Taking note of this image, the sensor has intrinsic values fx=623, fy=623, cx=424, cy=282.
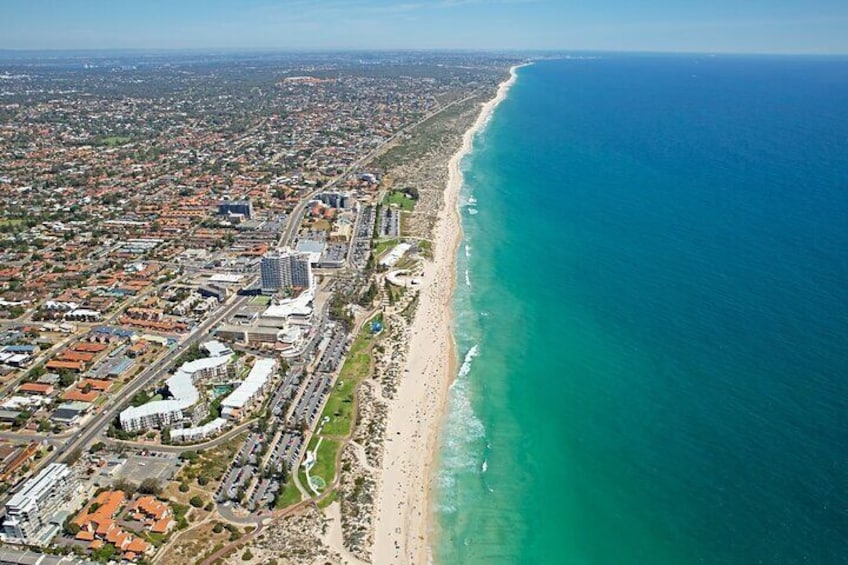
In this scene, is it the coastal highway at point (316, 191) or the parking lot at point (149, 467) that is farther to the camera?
the coastal highway at point (316, 191)

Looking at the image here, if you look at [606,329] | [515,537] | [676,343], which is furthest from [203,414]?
[676,343]

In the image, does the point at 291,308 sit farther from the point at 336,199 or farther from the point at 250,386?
the point at 336,199

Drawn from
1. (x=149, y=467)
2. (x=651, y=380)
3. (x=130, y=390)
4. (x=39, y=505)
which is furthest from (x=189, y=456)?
(x=651, y=380)

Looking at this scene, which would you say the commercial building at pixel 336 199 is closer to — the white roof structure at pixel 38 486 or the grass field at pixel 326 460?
the grass field at pixel 326 460

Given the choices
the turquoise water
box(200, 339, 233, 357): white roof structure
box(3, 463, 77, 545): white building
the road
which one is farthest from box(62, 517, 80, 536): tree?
the turquoise water

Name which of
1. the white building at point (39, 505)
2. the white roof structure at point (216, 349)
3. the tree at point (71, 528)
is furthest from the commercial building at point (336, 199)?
the tree at point (71, 528)

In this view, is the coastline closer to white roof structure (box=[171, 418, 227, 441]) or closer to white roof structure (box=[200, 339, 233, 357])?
white roof structure (box=[171, 418, 227, 441])
